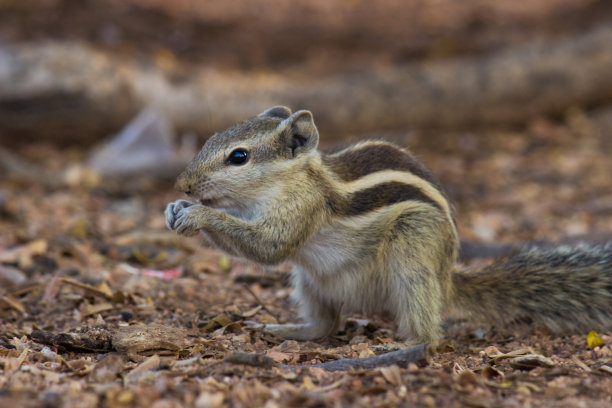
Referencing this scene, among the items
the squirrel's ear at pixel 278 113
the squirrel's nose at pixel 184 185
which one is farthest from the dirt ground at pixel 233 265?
the squirrel's ear at pixel 278 113

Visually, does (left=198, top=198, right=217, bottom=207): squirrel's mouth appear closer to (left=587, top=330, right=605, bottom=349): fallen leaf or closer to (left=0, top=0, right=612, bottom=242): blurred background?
(left=587, top=330, right=605, bottom=349): fallen leaf

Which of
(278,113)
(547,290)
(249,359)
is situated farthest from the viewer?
(278,113)

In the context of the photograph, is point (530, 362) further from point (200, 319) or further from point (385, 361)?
point (200, 319)

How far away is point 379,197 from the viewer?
173 inches

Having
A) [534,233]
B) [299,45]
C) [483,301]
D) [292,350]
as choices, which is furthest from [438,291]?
[299,45]

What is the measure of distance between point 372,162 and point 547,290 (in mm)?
1374

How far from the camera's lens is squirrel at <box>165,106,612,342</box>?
4207 mm

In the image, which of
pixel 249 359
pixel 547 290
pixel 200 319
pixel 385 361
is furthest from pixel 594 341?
pixel 200 319

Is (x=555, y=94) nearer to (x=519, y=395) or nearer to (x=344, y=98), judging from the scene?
(x=344, y=98)

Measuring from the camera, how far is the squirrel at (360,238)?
4207 mm

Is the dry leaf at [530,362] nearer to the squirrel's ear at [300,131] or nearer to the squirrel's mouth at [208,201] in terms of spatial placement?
the squirrel's ear at [300,131]

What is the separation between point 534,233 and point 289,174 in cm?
369

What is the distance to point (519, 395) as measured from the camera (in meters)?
3.24

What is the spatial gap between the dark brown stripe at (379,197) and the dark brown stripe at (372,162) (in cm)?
13
